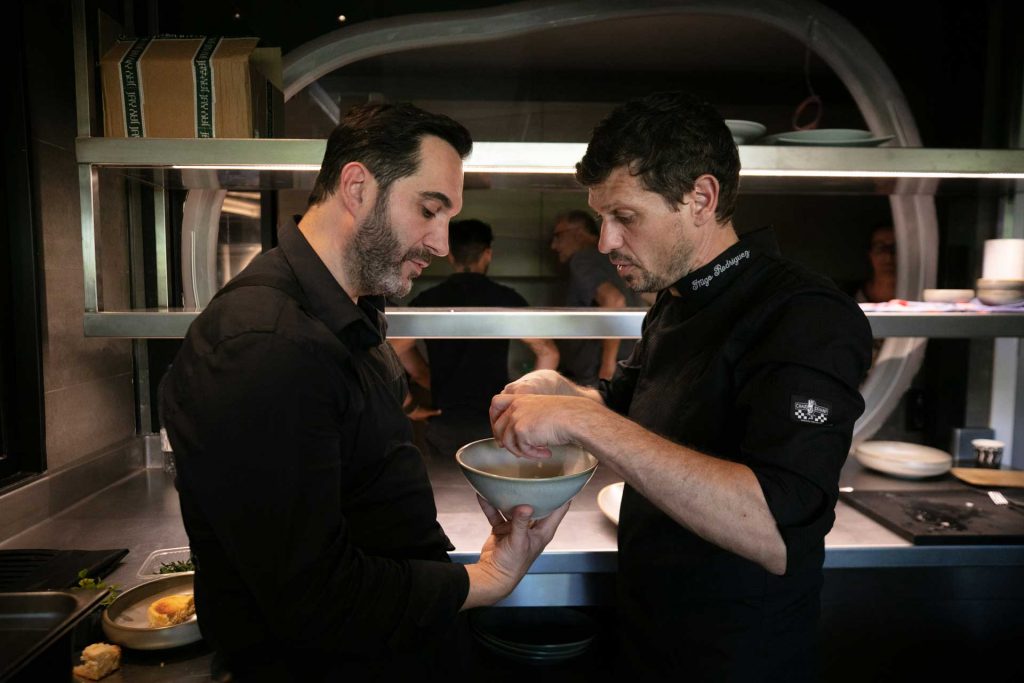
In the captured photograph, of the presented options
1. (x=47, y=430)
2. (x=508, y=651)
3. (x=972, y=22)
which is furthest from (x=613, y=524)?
(x=972, y=22)

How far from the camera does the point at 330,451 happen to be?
3.17ft

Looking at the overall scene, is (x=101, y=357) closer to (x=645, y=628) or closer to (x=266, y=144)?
(x=266, y=144)

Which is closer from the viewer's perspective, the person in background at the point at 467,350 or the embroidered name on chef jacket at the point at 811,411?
the embroidered name on chef jacket at the point at 811,411

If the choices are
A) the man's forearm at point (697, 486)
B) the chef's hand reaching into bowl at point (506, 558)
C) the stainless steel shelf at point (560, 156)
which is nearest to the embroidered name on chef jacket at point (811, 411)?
the man's forearm at point (697, 486)

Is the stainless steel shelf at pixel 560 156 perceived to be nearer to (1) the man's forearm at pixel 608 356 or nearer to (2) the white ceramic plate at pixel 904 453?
(2) the white ceramic plate at pixel 904 453

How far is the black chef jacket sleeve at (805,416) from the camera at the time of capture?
1071 millimetres

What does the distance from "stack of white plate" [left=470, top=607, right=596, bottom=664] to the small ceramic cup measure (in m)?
1.63

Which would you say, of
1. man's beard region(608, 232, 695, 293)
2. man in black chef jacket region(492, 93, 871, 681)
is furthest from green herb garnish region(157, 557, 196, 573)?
man's beard region(608, 232, 695, 293)

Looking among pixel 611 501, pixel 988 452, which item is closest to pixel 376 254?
pixel 611 501

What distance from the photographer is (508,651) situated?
5.86ft

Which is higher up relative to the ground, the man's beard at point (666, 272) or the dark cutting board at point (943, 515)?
the man's beard at point (666, 272)

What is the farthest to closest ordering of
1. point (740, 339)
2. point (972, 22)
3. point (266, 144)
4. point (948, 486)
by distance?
point (972, 22) < point (948, 486) < point (266, 144) < point (740, 339)

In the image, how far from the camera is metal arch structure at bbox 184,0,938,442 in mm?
2340

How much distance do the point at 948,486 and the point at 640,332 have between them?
4.17ft
